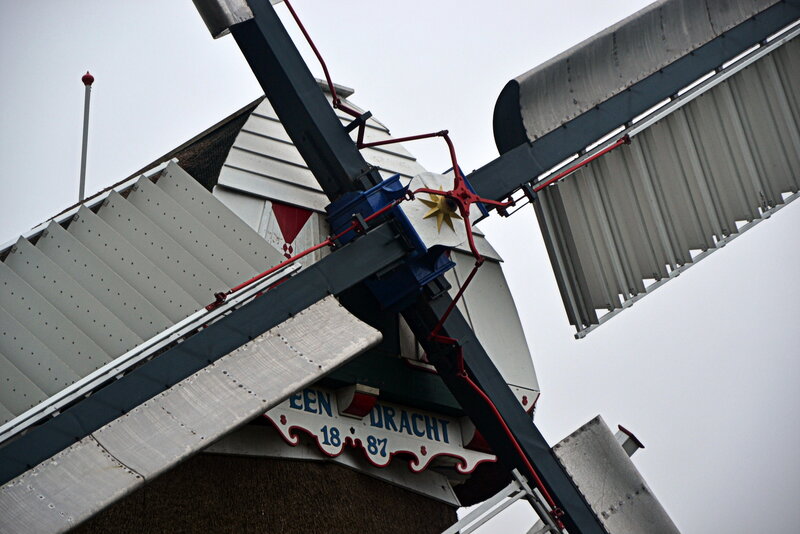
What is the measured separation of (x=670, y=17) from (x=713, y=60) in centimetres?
41

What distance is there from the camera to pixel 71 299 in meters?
5.73

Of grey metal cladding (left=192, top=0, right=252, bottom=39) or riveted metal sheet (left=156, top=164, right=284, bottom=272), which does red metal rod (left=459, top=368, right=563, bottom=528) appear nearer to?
riveted metal sheet (left=156, top=164, right=284, bottom=272)

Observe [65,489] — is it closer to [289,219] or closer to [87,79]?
[289,219]

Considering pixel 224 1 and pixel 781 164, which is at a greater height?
pixel 224 1

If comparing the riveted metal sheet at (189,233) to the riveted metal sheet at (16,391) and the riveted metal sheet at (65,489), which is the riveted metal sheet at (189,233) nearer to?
the riveted metal sheet at (16,391)

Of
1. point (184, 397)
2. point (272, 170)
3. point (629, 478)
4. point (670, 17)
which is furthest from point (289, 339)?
Result: point (670, 17)

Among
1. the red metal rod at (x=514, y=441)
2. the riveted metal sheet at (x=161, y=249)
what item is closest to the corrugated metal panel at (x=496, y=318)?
the red metal rod at (x=514, y=441)

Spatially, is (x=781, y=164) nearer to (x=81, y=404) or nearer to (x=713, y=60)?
(x=713, y=60)

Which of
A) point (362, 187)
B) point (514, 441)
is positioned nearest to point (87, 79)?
point (362, 187)

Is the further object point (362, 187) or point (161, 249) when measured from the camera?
point (362, 187)

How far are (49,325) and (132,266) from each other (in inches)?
19.8

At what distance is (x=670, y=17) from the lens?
748 centimetres

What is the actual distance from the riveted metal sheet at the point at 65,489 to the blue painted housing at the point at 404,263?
185 centimetres

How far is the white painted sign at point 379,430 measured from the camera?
6.29 metres
